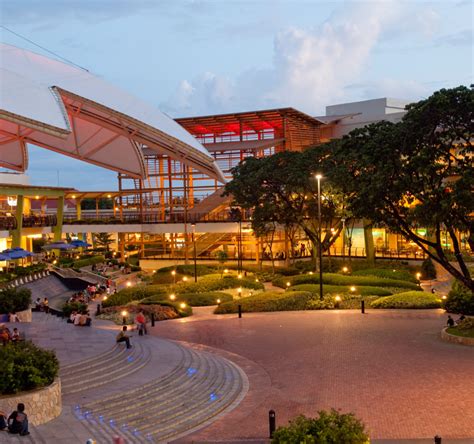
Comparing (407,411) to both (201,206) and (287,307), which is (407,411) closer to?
(287,307)

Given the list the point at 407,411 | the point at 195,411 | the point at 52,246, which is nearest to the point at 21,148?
the point at 52,246

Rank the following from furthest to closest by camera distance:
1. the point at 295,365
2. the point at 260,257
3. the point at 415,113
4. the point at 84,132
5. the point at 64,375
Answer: the point at 260,257 → the point at 84,132 → the point at 415,113 → the point at 295,365 → the point at 64,375

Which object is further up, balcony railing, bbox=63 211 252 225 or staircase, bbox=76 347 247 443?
balcony railing, bbox=63 211 252 225

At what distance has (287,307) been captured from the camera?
32.8 metres

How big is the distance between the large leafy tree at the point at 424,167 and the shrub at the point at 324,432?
12.1 metres

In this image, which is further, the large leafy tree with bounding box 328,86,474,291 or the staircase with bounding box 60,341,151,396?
the large leafy tree with bounding box 328,86,474,291

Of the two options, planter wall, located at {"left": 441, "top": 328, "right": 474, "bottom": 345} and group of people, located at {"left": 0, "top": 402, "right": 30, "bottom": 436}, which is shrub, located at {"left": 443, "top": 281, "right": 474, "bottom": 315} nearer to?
planter wall, located at {"left": 441, "top": 328, "right": 474, "bottom": 345}

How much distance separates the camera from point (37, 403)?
1392 cm

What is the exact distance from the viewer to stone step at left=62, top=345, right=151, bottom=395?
17.0 m

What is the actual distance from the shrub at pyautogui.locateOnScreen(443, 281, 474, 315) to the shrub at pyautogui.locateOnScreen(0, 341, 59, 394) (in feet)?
63.1

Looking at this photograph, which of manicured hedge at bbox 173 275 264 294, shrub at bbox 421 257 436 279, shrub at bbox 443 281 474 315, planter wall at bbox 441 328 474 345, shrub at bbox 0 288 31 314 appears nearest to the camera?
planter wall at bbox 441 328 474 345

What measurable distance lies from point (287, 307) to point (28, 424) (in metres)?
20.7

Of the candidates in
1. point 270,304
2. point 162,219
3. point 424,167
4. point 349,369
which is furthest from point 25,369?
point 162,219

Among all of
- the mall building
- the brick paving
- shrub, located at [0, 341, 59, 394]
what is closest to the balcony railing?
the mall building
